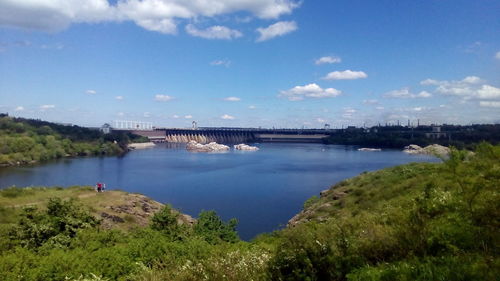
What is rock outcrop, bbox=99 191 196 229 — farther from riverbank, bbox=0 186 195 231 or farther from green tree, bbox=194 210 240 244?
green tree, bbox=194 210 240 244

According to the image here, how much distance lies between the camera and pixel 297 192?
148 feet

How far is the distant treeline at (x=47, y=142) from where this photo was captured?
72.1m

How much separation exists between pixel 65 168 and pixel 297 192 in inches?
1726

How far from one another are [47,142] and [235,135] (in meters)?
86.7

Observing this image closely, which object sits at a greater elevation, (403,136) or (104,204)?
(403,136)

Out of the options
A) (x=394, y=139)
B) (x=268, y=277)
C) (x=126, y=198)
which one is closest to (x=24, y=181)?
(x=126, y=198)

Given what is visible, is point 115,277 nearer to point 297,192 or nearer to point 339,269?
point 339,269

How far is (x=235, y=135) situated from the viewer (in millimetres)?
160500

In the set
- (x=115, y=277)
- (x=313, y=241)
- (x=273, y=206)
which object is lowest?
(x=273, y=206)

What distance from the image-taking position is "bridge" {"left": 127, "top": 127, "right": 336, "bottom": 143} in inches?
6076

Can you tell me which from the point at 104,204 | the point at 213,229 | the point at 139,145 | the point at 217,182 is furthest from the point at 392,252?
the point at 139,145

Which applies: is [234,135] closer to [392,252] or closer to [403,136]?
[403,136]

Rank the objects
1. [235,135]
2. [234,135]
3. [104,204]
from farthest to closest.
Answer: [235,135] → [234,135] → [104,204]

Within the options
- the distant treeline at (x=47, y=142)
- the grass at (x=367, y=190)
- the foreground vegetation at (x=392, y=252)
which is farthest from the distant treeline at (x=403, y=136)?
the foreground vegetation at (x=392, y=252)
